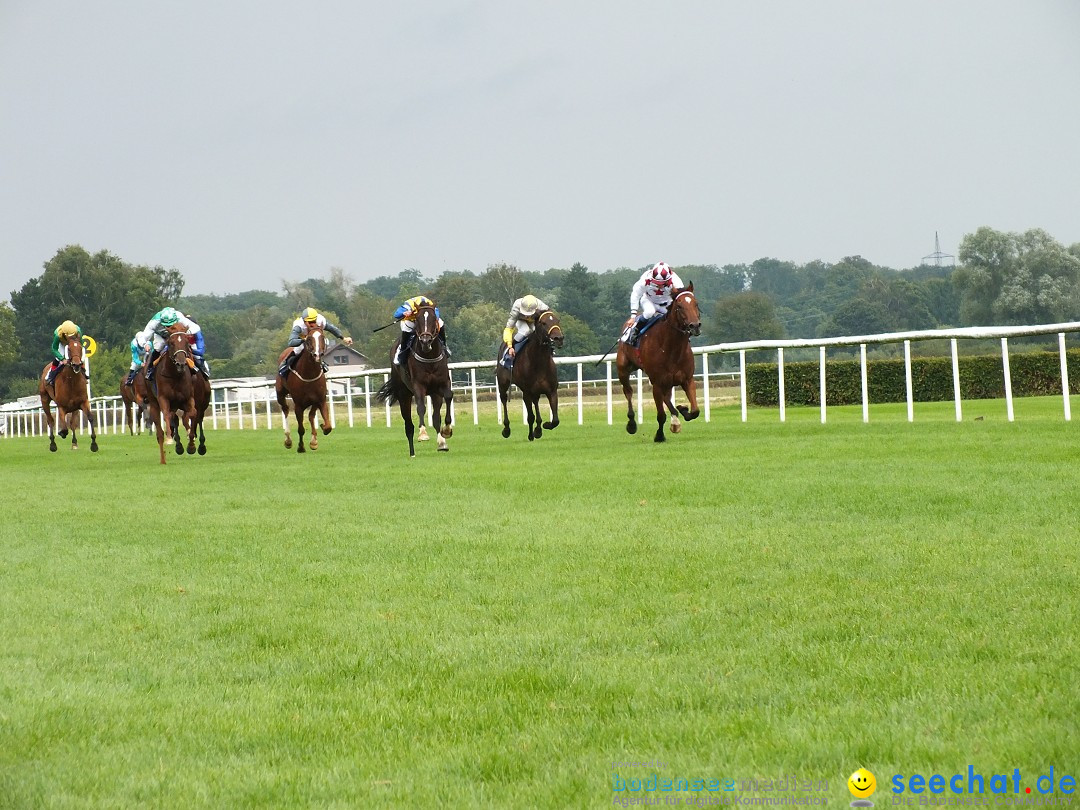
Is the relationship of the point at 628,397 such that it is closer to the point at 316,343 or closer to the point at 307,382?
the point at 316,343

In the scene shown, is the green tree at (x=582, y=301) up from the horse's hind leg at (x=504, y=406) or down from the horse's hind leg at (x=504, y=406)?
up

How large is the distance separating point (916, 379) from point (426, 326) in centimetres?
2039

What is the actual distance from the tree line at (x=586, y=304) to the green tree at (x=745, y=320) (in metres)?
0.09

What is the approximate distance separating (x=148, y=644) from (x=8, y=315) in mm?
92364

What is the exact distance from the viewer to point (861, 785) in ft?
10.6

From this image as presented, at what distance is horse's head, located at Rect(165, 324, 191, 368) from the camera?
19.5 meters

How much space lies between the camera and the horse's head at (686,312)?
1653 cm

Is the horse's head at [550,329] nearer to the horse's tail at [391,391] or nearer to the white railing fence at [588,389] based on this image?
the horse's tail at [391,391]

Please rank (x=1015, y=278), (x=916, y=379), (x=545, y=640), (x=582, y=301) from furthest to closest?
1. (x=582, y=301)
2. (x=1015, y=278)
3. (x=916, y=379)
4. (x=545, y=640)

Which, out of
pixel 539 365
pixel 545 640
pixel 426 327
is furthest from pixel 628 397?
pixel 545 640

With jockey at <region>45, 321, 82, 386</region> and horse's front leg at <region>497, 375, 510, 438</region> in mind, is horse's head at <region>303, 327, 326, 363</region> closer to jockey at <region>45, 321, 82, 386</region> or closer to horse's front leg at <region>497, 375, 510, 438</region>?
horse's front leg at <region>497, 375, 510, 438</region>

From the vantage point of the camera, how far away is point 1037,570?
6230 mm

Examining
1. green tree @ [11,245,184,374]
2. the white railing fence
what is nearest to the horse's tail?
the white railing fence

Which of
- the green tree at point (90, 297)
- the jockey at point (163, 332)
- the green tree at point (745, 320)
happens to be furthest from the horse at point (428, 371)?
the green tree at point (90, 297)
